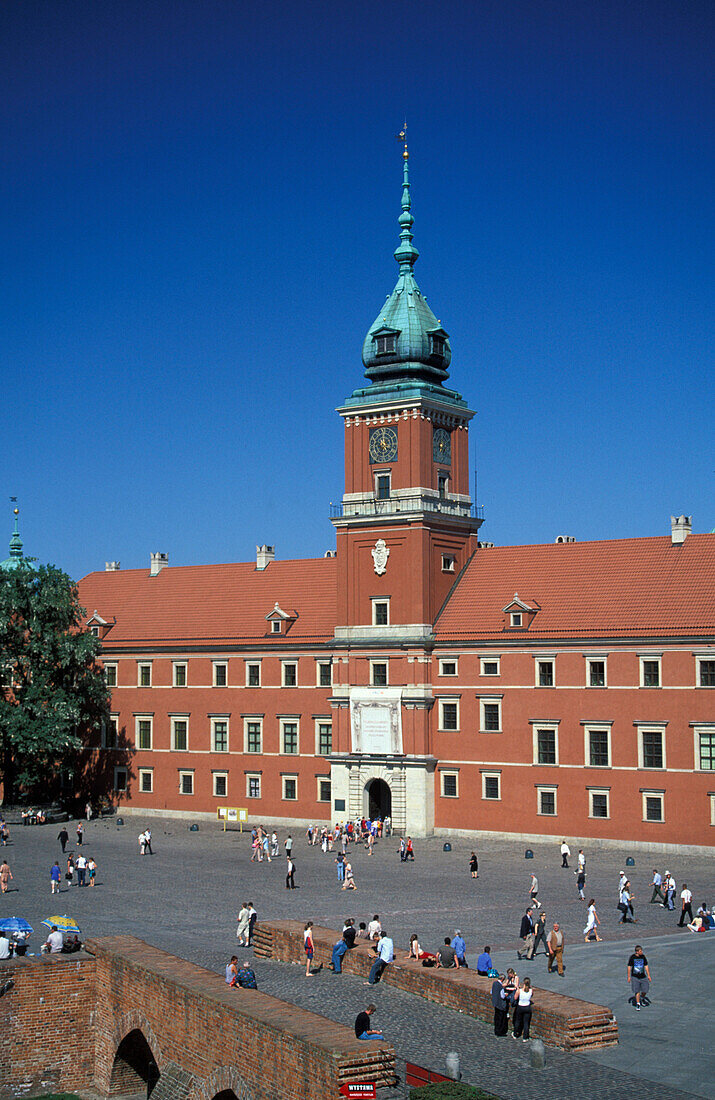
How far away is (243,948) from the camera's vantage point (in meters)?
36.4

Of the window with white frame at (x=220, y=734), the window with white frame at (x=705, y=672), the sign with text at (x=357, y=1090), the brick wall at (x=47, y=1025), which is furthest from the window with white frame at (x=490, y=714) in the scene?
the sign with text at (x=357, y=1090)

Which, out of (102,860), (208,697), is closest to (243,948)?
(102,860)

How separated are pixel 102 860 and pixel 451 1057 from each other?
3589 centimetres

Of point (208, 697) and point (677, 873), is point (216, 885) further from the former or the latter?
point (208, 697)

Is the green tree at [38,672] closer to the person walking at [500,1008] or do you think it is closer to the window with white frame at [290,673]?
the window with white frame at [290,673]

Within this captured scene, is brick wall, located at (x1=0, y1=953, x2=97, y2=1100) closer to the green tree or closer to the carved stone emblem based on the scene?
the carved stone emblem

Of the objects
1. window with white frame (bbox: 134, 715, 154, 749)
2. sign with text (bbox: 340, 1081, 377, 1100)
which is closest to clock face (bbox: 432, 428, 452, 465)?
window with white frame (bbox: 134, 715, 154, 749)

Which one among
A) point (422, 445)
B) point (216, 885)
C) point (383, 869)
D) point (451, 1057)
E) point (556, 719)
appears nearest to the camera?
point (451, 1057)

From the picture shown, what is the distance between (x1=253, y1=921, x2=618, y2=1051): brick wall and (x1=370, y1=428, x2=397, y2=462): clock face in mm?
35823

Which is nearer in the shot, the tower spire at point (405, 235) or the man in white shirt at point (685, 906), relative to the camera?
the man in white shirt at point (685, 906)

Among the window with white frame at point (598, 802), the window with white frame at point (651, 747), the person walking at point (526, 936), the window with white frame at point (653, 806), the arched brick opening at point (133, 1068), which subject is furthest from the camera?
the window with white frame at point (598, 802)

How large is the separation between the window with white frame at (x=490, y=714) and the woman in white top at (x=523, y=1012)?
118 feet

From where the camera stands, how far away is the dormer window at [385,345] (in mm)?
68312

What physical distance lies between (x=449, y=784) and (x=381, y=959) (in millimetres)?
33159
